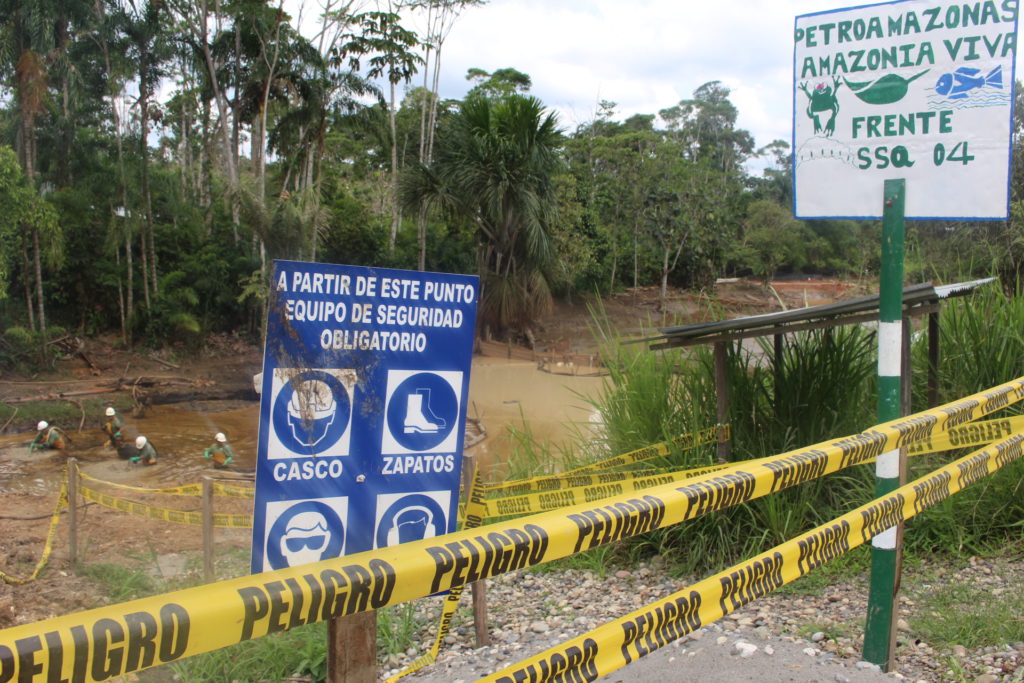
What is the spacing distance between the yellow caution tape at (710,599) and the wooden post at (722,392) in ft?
8.03

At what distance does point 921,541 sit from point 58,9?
86.7 ft

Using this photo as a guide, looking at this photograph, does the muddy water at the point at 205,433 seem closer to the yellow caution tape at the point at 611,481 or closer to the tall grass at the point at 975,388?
the yellow caution tape at the point at 611,481

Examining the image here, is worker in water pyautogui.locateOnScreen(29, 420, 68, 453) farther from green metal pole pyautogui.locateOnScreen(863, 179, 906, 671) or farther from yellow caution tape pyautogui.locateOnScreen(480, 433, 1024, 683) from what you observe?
yellow caution tape pyautogui.locateOnScreen(480, 433, 1024, 683)

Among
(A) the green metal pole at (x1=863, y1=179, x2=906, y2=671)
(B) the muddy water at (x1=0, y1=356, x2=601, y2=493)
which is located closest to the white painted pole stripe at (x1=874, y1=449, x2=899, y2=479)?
(A) the green metal pole at (x1=863, y1=179, x2=906, y2=671)

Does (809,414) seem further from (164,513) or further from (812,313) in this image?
(164,513)

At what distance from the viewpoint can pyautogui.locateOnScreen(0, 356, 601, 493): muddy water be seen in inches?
601

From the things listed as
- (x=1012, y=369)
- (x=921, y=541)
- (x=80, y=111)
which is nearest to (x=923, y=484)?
(x=921, y=541)

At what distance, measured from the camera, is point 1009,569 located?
4078 mm

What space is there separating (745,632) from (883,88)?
7.99ft

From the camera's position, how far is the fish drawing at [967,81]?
3025 millimetres

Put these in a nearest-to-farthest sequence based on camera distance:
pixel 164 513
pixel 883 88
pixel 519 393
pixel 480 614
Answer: pixel 883 88
pixel 480 614
pixel 164 513
pixel 519 393

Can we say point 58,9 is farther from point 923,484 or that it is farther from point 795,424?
point 923,484

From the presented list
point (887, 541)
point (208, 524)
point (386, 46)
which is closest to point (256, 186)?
point (386, 46)

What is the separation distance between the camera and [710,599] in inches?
73.5
